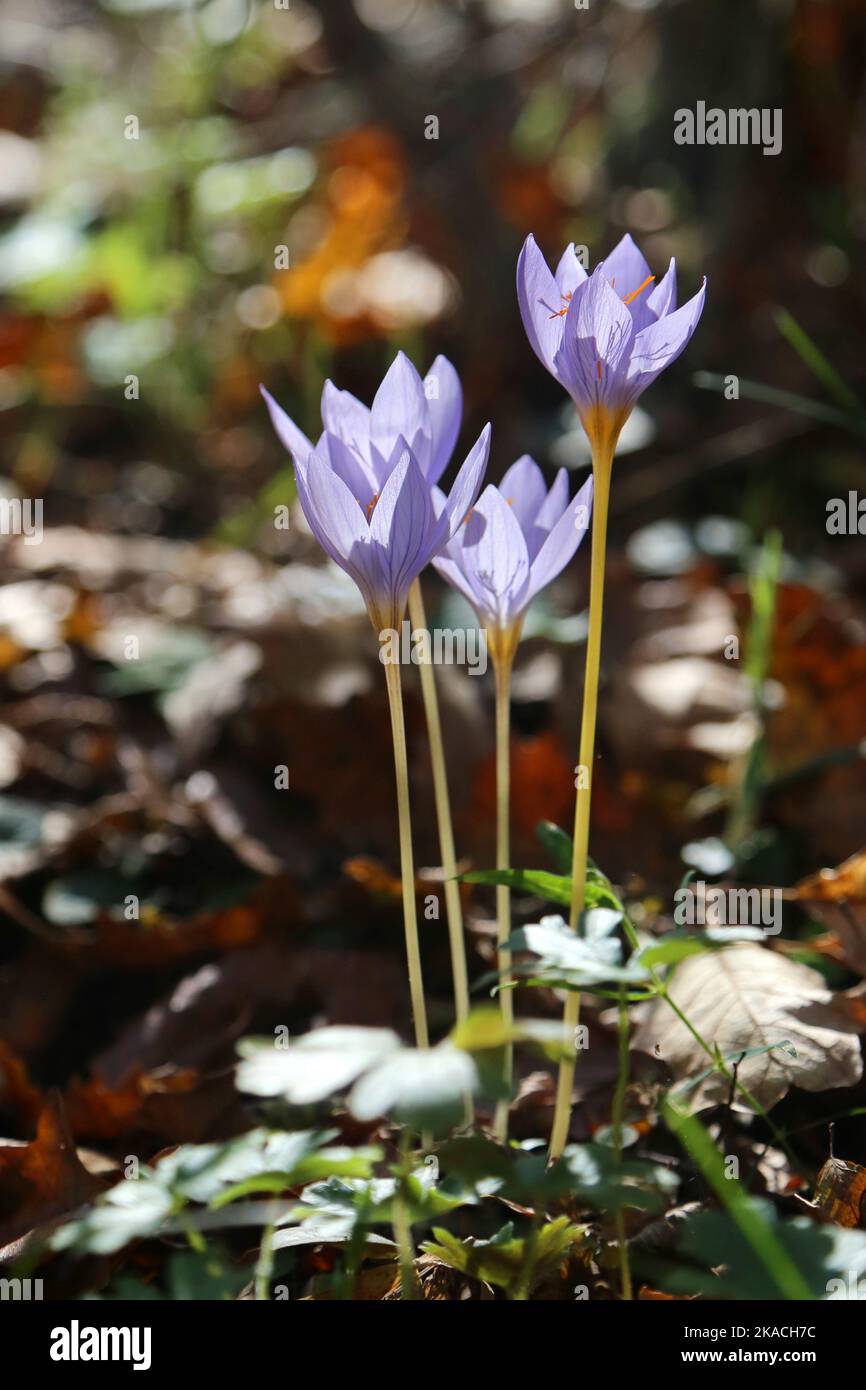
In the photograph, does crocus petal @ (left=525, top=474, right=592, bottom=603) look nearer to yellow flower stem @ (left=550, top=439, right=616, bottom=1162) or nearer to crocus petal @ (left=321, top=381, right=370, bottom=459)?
yellow flower stem @ (left=550, top=439, right=616, bottom=1162)

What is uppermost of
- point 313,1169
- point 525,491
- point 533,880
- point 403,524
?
point 525,491

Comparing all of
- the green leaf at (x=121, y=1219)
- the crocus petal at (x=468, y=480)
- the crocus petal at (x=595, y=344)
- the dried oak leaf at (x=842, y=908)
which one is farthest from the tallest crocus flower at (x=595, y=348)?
the dried oak leaf at (x=842, y=908)

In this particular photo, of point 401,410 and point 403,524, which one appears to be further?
point 401,410

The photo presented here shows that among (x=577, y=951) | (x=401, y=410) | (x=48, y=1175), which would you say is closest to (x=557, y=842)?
(x=577, y=951)

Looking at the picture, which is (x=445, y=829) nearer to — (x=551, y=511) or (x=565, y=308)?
(x=551, y=511)

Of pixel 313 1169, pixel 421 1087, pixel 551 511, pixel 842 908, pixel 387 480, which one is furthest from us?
pixel 842 908

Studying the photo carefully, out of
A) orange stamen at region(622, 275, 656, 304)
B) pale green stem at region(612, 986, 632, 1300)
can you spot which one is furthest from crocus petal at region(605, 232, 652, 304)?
pale green stem at region(612, 986, 632, 1300)
